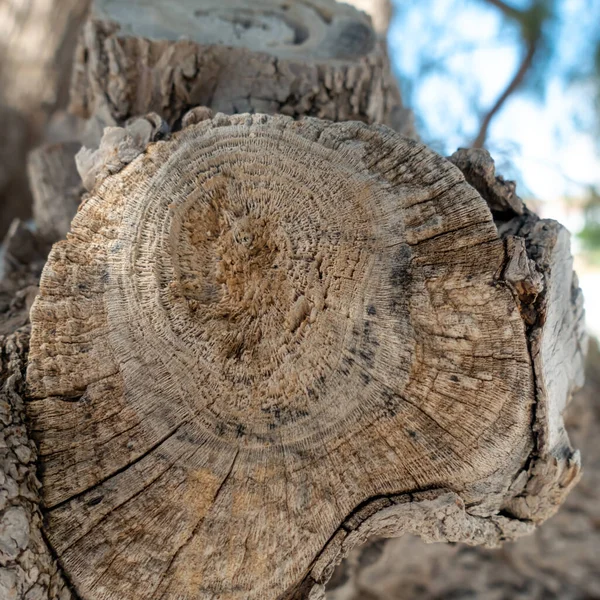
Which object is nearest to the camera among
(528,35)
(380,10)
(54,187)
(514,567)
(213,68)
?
(213,68)

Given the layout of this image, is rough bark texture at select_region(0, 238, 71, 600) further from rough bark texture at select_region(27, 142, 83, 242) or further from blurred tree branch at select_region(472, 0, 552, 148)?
blurred tree branch at select_region(472, 0, 552, 148)

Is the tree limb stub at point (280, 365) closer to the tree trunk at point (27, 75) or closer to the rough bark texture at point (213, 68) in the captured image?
the rough bark texture at point (213, 68)

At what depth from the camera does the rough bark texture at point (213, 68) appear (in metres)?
1.02

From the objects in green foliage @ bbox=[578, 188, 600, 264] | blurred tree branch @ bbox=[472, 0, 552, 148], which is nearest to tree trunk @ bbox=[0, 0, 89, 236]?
blurred tree branch @ bbox=[472, 0, 552, 148]

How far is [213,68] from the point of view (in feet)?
3.40

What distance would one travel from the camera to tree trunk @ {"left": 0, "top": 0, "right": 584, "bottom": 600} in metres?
0.68

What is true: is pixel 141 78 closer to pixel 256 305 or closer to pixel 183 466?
pixel 256 305

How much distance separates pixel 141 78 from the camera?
3.41 ft

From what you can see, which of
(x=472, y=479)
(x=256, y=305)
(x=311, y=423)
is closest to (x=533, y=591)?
(x=472, y=479)

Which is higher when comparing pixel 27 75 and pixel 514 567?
pixel 27 75

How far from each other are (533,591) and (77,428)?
145 cm

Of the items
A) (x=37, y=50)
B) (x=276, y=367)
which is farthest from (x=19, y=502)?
(x=37, y=50)

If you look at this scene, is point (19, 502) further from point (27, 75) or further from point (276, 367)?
point (27, 75)

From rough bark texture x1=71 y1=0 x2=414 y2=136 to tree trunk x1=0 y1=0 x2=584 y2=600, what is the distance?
27 centimetres
